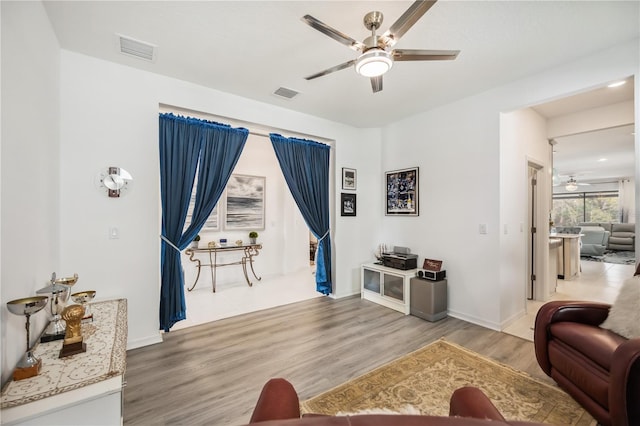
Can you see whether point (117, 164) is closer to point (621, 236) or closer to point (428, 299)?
point (428, 299)

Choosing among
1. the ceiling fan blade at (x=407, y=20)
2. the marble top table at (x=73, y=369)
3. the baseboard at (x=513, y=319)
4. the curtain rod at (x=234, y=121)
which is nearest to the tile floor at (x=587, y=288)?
the baseboard at (x=513, y=319)

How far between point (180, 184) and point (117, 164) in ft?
1.93

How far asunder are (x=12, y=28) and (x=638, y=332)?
404cm

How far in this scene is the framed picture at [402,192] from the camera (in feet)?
13.3

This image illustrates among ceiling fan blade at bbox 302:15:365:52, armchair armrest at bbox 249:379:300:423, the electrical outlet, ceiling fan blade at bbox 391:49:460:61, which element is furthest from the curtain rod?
armchair armrest at bbox 249:379:300:423

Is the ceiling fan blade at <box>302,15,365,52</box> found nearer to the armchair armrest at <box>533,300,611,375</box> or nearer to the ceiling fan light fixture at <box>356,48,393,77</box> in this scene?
the ceiling fan light fixture at <box>356,48,393,77</box>

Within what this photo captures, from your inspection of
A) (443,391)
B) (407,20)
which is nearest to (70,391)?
(443,391)

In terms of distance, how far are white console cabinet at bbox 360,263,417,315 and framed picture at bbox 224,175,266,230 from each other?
255cm

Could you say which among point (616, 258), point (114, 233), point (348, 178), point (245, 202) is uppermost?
point (348, 178)

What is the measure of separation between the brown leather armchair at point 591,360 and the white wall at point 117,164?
3.56 m

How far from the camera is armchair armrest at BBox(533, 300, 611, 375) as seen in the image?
198cm

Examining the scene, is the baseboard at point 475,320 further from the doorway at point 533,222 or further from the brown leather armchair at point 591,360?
the doorway at point 533,222

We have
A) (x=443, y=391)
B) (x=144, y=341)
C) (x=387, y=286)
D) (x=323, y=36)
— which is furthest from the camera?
(x=387, y=286)

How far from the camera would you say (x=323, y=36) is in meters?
2.20
